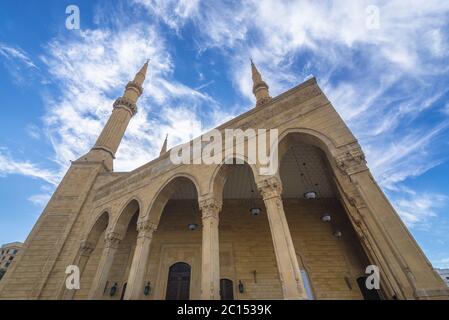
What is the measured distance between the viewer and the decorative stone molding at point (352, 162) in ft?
17.4

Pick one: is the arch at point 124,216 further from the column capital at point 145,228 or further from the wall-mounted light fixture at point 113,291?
the wall-mounted light fixture at point 113,291

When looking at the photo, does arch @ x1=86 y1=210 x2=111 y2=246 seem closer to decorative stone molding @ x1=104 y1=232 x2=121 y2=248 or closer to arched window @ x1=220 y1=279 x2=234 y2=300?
decorative stone molding @ x1=104 y1=232 x2=121 y2=248

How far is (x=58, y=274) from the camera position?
9305 mm

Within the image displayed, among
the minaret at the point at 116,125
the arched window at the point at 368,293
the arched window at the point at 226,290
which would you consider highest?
the minaret at the point at 116,125

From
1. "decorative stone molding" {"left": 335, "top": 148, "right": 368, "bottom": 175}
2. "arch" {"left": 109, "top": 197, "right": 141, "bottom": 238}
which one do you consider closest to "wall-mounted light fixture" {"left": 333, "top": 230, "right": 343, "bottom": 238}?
"decorative stone molding" {"left": 335, "top": 148, "right": 368, "bottom": 175}

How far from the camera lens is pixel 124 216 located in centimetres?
947

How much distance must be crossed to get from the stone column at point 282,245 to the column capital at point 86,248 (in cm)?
846

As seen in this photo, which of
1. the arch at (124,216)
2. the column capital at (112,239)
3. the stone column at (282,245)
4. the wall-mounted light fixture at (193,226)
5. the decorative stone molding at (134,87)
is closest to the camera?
the stone column at (282,245)

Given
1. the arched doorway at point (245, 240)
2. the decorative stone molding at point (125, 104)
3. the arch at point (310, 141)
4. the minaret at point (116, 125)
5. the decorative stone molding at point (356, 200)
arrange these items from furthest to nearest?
the decorative stone molding at point (125, 104), the minaret at point (116, 125), the arched doorway at point (245, 240), the arch at point (310, 141), the decorative stone molding at point (356, 200)

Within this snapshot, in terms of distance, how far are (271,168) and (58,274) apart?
9.90 metres

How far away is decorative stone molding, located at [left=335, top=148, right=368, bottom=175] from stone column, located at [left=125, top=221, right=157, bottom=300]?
260 inches

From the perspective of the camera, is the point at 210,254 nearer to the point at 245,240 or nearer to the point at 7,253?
the point at 245,240

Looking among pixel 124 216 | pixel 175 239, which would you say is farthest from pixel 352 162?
pixel 124 216

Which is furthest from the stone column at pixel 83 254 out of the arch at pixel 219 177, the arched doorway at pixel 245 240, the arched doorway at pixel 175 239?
the arch at pixel 219 177
